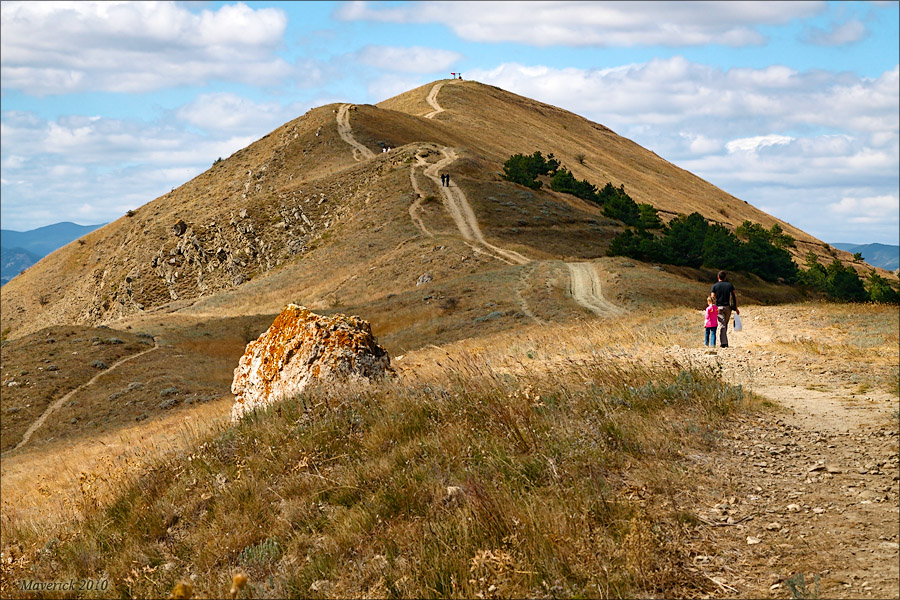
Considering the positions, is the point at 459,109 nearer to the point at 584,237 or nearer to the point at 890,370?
the point at 584,237

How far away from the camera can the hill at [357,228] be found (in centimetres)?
4770

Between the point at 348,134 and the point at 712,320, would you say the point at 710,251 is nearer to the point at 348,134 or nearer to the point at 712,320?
the point at 712,320

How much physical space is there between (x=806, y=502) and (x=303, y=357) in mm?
8693

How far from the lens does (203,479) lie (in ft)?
25.4

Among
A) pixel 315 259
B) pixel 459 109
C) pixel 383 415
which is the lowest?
pixel 383 415

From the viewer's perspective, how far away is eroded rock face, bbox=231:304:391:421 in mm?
11898

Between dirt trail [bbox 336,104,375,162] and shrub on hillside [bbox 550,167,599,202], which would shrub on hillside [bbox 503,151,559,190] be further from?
dirt trail [bbox 336,104,375,162]

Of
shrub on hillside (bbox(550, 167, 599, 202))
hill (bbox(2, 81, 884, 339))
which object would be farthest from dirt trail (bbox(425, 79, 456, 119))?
shrub on hillside (bbox(550, 167, 599, 202))

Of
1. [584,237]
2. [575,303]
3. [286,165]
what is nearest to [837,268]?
→ [584,237]

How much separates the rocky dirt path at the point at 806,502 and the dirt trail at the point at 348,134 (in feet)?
260

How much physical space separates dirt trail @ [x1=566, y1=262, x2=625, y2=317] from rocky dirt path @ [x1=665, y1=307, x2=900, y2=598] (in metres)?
22.4

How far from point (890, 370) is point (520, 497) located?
6931mm

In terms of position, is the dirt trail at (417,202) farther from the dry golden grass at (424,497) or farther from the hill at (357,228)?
the dry golden grass at (424,497)

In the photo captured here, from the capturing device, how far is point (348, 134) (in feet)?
303
